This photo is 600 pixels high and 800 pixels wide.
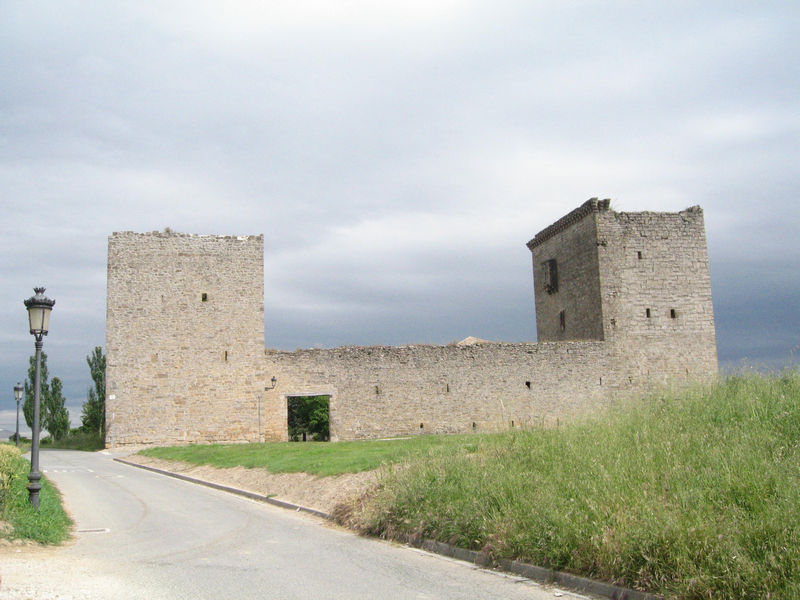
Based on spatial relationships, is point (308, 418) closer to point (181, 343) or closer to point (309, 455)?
point (181, 343)

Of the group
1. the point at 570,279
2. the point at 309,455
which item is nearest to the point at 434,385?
the point at 570,279

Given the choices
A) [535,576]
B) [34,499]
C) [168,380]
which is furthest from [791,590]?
[168,380]

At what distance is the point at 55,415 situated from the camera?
150ft

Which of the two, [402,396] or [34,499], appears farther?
[402,396]

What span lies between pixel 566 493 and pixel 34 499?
28.0 ft

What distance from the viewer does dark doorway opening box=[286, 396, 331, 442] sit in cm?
4016

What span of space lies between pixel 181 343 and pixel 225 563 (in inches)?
750

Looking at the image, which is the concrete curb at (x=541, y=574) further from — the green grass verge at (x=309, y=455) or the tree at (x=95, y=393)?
the tree at (x=95, y=393)

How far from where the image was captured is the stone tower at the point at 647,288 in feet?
97.7

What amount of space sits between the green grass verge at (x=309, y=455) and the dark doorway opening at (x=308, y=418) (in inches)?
617

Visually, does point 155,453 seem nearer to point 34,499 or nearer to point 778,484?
point 34,499

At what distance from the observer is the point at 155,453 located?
2381 centimetres

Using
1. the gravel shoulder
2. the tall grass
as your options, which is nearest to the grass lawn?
the tall grass

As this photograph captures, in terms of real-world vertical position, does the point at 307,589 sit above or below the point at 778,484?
below
